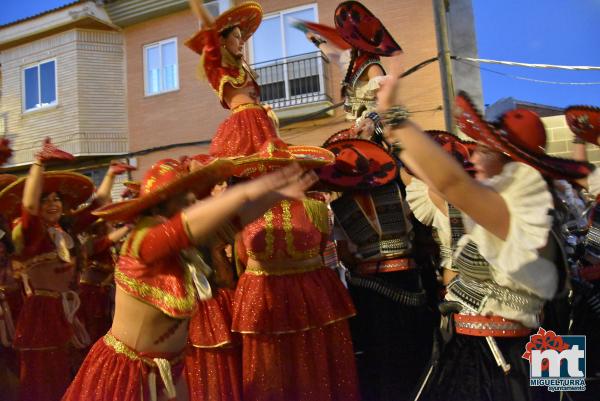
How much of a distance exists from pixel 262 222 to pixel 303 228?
0.89 feet

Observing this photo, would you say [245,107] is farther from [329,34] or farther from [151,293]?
[151,293]

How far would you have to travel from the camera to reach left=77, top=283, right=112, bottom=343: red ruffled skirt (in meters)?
5.64

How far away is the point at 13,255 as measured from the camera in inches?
172

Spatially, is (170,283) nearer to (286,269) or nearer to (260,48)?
(286,269)

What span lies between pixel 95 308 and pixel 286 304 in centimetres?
330

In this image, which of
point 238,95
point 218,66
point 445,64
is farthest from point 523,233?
Answer: point 445,64

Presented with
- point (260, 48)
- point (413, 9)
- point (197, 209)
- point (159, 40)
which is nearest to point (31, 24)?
point (159, 40)

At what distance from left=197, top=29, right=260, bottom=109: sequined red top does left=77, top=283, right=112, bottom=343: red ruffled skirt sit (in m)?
3.14

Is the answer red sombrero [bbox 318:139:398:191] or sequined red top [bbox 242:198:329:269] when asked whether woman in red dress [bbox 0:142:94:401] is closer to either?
sequined red top [bbox 242:198:329:269]

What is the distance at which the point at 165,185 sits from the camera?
94.5 inches

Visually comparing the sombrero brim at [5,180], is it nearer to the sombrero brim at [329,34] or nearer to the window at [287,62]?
the sombrero brim at [329,34]

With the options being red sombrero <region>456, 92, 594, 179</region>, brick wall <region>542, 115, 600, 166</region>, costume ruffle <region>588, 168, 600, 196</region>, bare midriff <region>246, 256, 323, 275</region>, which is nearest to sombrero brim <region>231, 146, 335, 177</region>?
bare midriff <region>246, 256, 323, 275</region>

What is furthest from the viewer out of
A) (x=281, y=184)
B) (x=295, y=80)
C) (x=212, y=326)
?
(x=295, y=80)

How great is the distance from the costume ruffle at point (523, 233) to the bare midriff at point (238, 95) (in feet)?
6.39
